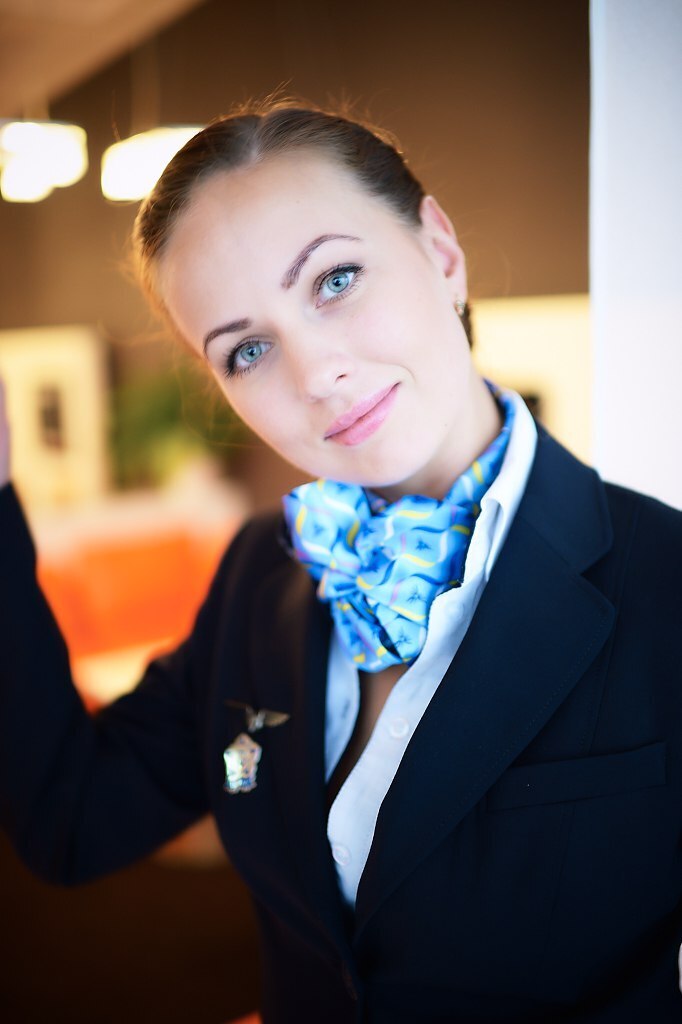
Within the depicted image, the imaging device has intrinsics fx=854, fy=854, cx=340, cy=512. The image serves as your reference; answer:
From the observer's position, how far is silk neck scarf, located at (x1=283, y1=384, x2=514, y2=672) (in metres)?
1.00

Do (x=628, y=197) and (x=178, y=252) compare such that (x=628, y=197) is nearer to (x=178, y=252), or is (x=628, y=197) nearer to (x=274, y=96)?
(x=274, y=96)

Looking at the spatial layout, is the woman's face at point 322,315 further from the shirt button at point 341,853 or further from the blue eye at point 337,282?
the shirt button at point 341,853

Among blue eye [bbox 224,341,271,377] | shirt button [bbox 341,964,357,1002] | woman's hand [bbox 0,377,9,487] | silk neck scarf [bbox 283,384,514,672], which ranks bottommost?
shirt button [bbox 341,964,357,1002]

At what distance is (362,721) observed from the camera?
1088mm

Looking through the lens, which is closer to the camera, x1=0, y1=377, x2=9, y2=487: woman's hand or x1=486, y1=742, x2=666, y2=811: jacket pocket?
x1=486, y1=742, x2=666, y2=811: jacket pocket

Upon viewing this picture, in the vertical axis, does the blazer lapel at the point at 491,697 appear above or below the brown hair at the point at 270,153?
below

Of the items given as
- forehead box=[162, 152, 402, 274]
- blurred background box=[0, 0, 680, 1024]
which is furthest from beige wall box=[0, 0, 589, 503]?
forehead box=[162, 152, 402, 274]

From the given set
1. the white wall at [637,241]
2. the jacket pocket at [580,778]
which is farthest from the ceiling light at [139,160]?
the jacket pocket at [580,778]

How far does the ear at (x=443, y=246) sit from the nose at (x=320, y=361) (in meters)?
0.19

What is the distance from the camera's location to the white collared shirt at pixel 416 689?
3.21 ft

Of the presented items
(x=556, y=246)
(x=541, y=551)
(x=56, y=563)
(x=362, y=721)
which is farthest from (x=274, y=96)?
(x=56, y=563)

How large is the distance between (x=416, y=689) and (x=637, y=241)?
2.07ft

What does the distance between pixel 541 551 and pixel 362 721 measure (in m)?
0.32

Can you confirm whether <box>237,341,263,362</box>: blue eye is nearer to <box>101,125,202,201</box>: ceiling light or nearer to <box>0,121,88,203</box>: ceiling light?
<box>101,125,202,201</box>: ceiling light
